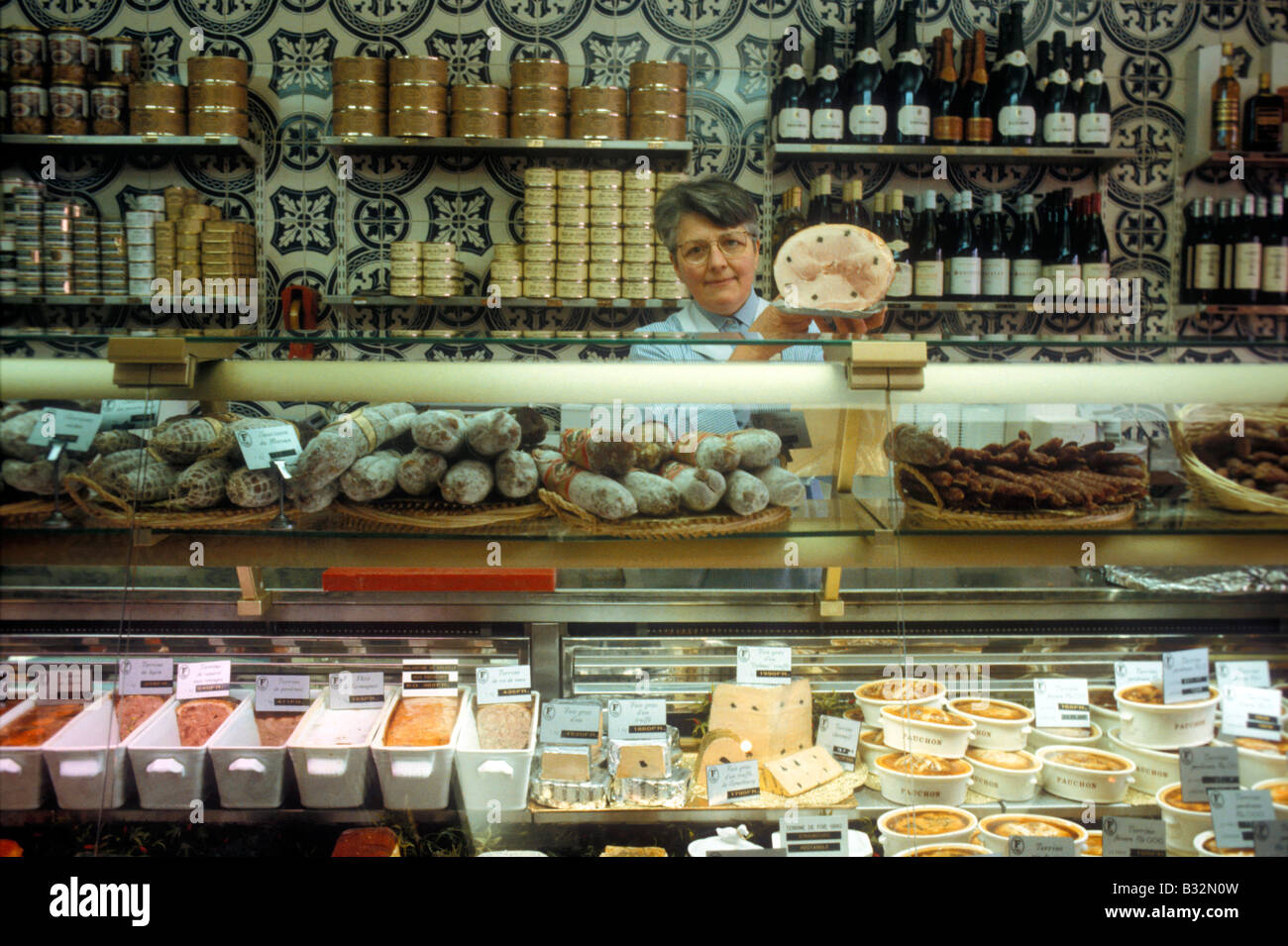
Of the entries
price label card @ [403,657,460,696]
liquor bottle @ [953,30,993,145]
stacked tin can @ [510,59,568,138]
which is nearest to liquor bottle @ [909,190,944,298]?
liquor bottle @ [953,30,993,145]

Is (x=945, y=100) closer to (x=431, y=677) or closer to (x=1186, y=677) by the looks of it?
(x=1186, y=677)

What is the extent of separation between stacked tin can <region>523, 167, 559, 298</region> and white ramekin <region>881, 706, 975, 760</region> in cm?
235

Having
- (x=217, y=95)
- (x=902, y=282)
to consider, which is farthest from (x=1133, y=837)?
(x=217, y=95)

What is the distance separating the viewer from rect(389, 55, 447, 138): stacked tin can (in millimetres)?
3541

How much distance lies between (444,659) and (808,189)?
2.89 metres

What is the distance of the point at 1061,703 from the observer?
1.83 metres

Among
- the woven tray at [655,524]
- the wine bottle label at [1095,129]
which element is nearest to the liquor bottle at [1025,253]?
the wine bottle label at [1095,129]

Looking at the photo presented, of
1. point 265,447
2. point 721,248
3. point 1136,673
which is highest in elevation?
point 721,248

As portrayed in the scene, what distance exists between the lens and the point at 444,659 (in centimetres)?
177

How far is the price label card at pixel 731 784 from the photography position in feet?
5.44

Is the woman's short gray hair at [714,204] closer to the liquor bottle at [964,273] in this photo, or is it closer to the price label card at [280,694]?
the liquor bottle at [964,273]

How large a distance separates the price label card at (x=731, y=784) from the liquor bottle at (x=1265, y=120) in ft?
12.3

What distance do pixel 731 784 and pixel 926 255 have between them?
112 inches

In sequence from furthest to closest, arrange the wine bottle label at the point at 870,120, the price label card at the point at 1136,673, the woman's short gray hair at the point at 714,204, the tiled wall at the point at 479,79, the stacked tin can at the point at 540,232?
the tiled wall at the point at 479,79 → the wine bottle label at the point at 870,120 → the stacked tin can at the point at 540,232 → the woman's short gray hair at the point at 714,204 → the price label card at the point at 1136,673
